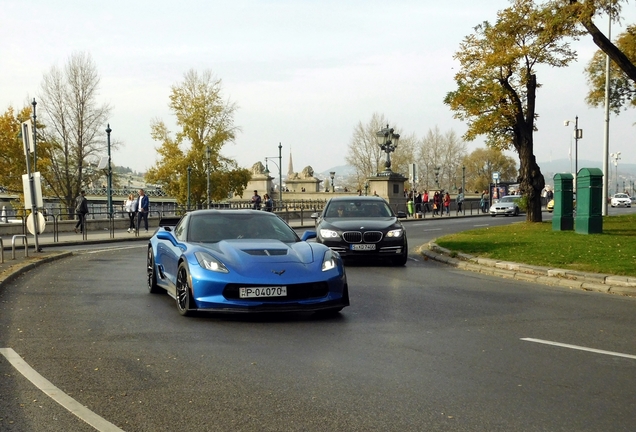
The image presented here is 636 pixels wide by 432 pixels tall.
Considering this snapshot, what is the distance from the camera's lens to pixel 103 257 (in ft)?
62.8

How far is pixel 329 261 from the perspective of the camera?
355 inches

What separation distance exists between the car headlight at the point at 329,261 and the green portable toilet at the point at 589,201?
14.3 metres

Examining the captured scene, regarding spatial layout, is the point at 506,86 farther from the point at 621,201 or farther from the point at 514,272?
the point at 621,201

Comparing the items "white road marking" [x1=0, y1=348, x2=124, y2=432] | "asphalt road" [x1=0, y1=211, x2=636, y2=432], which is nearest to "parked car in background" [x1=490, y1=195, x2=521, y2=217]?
"asphalt road" [x1=0, y1=211, x2=636, y2=432]

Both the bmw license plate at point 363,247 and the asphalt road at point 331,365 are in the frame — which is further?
the bmw license plate at point 363,247

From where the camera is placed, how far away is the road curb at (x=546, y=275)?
39.4 ft

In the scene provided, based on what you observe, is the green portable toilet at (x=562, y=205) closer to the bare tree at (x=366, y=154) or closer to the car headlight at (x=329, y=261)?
the car headlight at (x=329, y=261)

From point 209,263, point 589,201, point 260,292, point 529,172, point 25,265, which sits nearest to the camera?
point 260,292

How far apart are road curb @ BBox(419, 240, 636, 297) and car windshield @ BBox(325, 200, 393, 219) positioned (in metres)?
1.87

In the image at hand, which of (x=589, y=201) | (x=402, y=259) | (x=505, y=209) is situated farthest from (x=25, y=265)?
(x=505, y=209)

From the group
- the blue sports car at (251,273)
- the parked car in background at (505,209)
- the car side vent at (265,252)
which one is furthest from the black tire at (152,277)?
the parked car in background at (505,209)

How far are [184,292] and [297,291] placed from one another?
1423 mm

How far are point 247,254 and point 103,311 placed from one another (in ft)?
6.87

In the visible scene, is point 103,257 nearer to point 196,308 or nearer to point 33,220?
point 33,220
